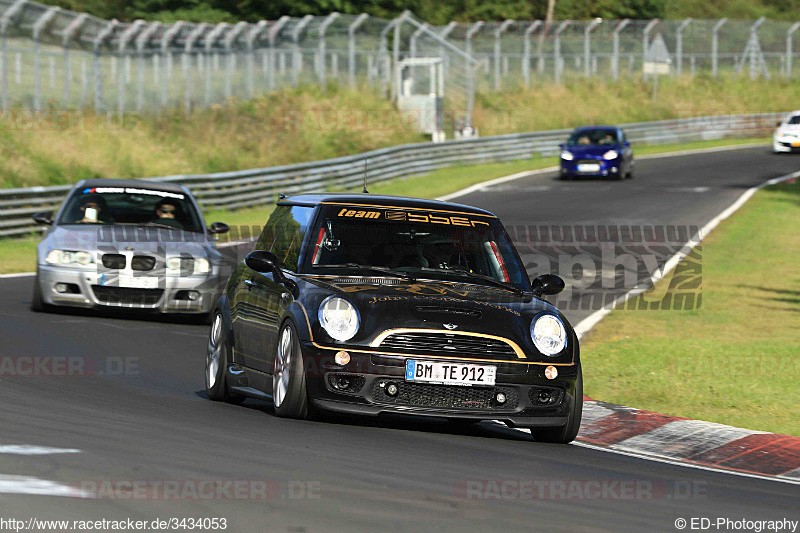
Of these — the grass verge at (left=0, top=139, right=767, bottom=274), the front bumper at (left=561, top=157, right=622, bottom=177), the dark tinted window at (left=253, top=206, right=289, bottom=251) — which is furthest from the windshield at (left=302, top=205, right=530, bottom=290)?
the front bumper at (left=561, top=157, right=622, bottom=177)

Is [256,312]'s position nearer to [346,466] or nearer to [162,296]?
[346,466]

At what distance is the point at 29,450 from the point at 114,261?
765cm

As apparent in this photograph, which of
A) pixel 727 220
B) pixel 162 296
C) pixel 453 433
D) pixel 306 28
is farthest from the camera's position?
pixel 306 28

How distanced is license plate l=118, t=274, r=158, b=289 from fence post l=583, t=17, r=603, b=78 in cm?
4330

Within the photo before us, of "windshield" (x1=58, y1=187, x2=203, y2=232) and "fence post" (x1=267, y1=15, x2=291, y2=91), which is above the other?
"fence post" (x1=267, y1=15, x2=291, y2=91)

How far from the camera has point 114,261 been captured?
14.2 meters

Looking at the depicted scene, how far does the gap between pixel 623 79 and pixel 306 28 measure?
21.2m

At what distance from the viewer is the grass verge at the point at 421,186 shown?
2186 centimetres

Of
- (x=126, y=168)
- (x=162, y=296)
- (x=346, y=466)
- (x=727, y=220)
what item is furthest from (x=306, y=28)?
(x=346, y=466)

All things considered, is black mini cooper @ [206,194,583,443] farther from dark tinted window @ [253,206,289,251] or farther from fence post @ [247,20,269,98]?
fence post @ [247,20,269,98]

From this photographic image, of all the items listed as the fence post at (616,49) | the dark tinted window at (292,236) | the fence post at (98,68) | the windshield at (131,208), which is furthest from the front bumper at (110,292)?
the fence post at (616,49)

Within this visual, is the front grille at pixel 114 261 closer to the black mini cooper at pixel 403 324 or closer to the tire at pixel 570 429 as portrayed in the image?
the black mini cooper at pixel 403 324

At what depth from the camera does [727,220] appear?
2805 centimetres

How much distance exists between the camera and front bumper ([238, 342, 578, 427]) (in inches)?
315
